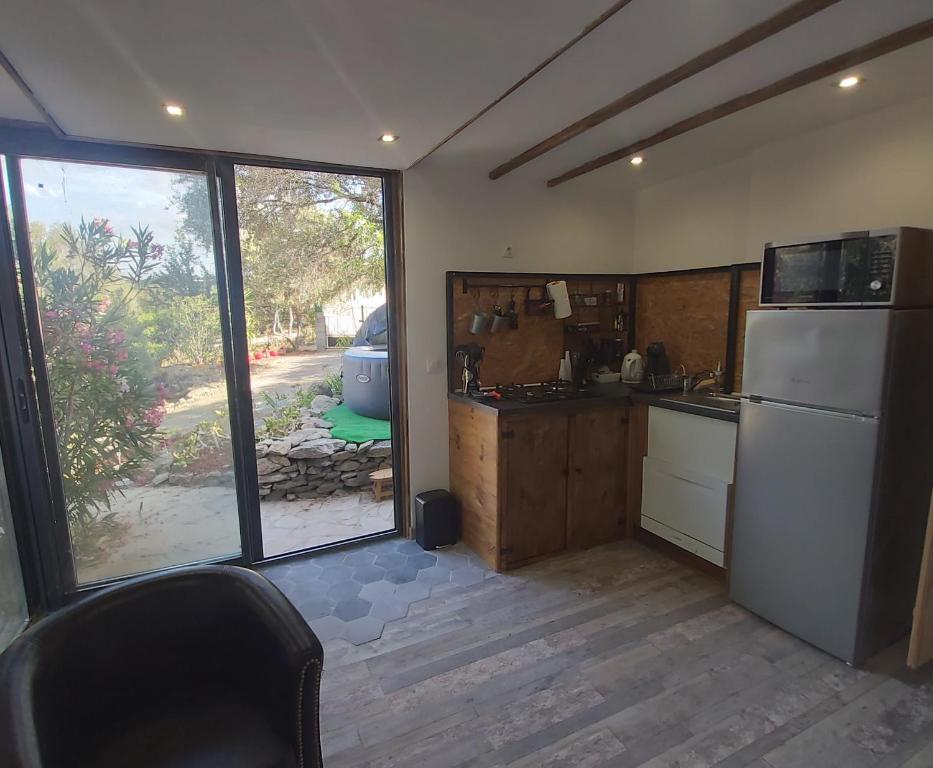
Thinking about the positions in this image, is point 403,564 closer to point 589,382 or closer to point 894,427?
point 589,382

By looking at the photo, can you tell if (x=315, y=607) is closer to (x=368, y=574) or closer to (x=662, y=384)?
(x=368, y=574)

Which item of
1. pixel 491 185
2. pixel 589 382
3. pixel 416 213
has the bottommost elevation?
pixel 589 382

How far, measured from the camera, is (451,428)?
11.0 feet

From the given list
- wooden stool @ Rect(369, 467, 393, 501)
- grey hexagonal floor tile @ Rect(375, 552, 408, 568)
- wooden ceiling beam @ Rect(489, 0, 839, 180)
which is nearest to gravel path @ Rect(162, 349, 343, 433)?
wooden stool @ Rect(369, 467, 393, 501)

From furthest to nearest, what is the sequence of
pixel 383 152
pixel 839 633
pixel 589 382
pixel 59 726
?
pixel 589 382 < pixel 383 152 < pixel 839 633 < pixel 59 726

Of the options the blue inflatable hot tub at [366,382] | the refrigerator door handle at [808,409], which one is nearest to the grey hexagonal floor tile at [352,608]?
the blue inflatable hot tub at [366,382]

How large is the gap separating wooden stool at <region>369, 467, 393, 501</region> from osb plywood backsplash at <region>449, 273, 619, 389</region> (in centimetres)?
111

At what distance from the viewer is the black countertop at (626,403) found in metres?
2.64

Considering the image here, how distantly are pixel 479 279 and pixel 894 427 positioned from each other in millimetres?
2250

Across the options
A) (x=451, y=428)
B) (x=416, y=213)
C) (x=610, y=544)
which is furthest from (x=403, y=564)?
(x=416, y=213)

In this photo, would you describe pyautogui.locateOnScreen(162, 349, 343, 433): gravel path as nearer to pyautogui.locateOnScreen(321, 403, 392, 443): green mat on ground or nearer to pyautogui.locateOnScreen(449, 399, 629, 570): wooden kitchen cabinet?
pyautogui.locateOnScreen(321, 403, 392, 443): green mat on ground

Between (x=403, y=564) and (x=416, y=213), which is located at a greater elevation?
(x=416, y=213)

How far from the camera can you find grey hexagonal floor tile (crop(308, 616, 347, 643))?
238cm

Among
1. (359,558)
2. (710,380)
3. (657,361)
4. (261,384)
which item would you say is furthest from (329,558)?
(710,380)
